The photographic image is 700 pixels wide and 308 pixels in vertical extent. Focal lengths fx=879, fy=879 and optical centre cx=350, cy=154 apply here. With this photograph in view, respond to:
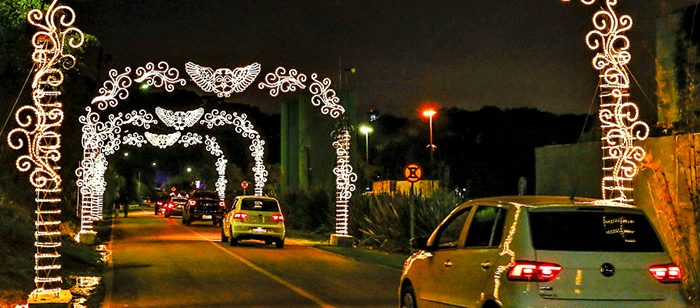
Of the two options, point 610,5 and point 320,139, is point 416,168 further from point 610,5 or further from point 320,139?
point 320,139

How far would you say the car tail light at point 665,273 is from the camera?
25.2 feet

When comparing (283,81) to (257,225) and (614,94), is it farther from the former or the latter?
(614,94)

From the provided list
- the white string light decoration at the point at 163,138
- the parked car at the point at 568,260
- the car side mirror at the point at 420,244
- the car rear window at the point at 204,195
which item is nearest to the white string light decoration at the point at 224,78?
the car rear window at the point at 204,195

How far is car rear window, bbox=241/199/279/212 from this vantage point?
28031 millimetres

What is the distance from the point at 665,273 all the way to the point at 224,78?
21.9 meters

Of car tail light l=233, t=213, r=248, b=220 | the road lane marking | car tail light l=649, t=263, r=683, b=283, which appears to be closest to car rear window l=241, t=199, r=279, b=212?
car tail light l=233, t=213, r=248, b=220

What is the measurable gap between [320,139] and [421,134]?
115ft

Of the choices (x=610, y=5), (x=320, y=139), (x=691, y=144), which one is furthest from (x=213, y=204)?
(x=691, y=144)

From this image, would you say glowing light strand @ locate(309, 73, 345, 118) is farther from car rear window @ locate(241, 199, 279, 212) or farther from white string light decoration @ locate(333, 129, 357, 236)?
car rear window @ locate(241, 199, 279, 212)

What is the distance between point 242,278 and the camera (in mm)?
17781

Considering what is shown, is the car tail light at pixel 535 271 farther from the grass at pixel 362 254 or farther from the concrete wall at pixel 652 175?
the grass at pixel 362 254

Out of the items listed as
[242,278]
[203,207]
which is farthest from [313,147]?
[242,278]

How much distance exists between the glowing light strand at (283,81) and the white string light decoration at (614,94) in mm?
14054

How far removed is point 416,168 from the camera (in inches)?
924
